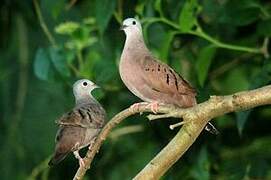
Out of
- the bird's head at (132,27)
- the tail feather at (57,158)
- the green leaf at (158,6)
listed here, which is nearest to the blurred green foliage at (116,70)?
the green leaf at (158,6)

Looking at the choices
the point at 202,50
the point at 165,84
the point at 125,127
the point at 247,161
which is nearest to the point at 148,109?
the point at 165,84

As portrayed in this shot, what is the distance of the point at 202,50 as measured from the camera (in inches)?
120

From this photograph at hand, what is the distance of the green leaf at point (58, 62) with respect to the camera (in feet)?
10.2

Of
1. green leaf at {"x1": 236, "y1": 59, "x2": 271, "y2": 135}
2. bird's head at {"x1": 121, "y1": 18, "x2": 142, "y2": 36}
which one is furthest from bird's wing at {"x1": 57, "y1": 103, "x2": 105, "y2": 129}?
green leaf at {"x1": 236, "y1": 59, "x2": 271, "y2": 135}

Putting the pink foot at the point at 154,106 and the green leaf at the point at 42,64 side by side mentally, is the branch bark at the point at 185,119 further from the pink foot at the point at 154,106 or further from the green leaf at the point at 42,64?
the green leaf at the point at 42,64

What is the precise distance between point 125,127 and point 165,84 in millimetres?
1669

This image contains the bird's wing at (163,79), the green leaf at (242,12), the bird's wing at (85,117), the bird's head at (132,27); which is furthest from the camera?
the green leaf at (242,12)

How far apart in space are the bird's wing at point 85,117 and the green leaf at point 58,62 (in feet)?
3.59

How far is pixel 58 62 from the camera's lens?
312cm

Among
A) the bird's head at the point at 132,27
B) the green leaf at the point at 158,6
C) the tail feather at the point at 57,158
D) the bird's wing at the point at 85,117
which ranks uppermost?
the bird's head at the point at 132,27

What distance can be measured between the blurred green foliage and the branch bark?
2.34 ft

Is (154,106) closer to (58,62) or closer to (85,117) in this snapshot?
(85,117)

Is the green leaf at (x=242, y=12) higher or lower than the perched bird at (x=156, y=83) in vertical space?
lower

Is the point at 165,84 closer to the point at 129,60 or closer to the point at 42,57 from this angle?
the point at 129,60
